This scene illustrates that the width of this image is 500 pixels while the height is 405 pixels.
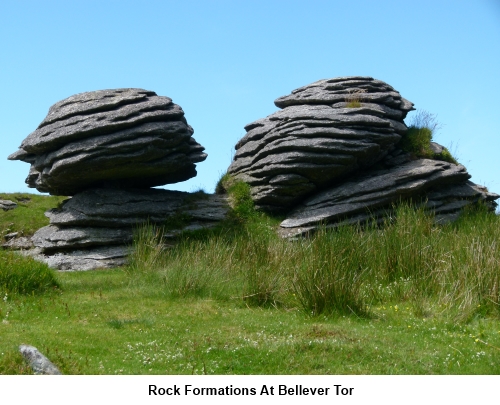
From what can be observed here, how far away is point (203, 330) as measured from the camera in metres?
9.74

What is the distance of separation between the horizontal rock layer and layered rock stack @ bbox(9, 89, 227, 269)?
2731mm

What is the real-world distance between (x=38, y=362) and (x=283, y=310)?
5.09 m

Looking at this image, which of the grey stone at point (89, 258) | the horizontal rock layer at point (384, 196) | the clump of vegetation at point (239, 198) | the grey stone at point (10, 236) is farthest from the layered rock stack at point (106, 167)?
the horizontal rock layer at point (384, 196)

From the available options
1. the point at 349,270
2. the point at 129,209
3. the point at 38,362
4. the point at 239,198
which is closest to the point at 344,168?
the point at 239,198

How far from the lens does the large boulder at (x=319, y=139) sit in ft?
61.5

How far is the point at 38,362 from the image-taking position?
710cm

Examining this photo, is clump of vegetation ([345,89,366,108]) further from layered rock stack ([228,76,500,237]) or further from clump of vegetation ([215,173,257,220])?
clump of vegetation ([215,173,257,220])

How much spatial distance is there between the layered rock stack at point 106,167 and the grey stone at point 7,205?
3469mm

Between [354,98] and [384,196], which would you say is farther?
[354,98]

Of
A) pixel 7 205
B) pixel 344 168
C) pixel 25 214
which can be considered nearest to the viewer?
pixel 344 168

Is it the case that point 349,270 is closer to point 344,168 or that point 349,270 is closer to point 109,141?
point 344,168

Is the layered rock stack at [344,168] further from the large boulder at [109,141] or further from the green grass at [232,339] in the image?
the green grass at [232,339]
